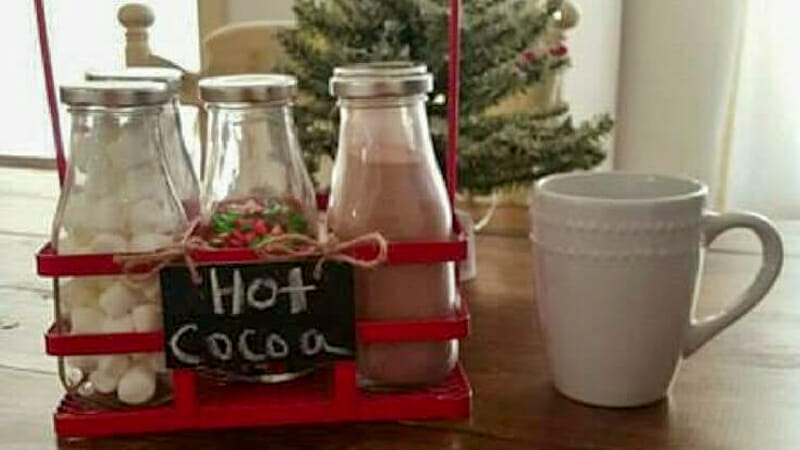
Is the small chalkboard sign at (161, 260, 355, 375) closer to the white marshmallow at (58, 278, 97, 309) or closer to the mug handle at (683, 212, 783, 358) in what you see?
the white marshmallow at (58, 278, 97, 309)

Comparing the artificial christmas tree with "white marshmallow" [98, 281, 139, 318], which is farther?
the artificial christmas tree

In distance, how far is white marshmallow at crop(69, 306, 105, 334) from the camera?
0.60 m

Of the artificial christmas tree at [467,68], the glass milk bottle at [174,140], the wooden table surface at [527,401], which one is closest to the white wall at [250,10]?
the artificial christmas tree at [467,68]

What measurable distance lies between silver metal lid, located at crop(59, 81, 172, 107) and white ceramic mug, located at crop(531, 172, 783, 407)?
0.77ft

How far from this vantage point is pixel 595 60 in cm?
206

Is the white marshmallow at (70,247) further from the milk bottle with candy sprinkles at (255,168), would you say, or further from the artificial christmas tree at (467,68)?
the artificial christmas tree at (467,68)

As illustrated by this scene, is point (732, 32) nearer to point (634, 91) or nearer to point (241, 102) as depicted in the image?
point (634, 91)

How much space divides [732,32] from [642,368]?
1.61m

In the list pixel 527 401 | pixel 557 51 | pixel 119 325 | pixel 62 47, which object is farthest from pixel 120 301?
pixel 62 47

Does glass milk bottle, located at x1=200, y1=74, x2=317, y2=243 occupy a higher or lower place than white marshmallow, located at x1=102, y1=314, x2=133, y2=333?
higher

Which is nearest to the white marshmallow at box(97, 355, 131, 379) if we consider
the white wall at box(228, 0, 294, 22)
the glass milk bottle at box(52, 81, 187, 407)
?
the glass milk bottle at box(52, 81, 187, 407)

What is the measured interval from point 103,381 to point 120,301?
0.05 m

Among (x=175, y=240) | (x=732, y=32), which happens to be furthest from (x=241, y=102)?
(x=732, y=32)

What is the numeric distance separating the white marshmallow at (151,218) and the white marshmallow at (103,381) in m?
0.09
